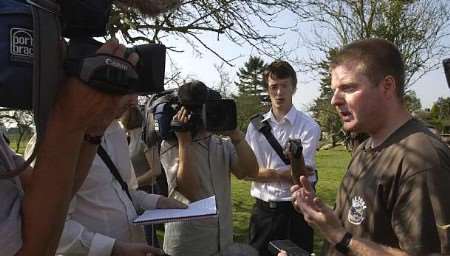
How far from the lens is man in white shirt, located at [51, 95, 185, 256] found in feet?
6.64

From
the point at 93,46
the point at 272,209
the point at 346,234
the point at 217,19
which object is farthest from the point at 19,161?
the point at 217,19

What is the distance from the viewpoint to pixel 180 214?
2.13 m

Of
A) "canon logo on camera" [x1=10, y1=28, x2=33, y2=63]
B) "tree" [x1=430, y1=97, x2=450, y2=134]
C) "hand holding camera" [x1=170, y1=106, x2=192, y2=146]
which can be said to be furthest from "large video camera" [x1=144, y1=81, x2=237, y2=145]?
"tree" [x1=430, y1=97, x2=450, y2=134]

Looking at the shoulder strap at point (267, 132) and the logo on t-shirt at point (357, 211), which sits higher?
the shoulder strap at point (267, 132)

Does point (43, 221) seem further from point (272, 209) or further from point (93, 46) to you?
point (272, 209)

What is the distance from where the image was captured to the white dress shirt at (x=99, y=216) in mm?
2031

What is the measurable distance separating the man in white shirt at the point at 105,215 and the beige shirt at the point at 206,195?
0.62 metres

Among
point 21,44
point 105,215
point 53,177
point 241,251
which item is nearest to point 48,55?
point 21,44

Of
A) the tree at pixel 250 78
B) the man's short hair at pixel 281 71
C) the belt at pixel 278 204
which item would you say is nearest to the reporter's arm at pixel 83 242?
the belt at pixel 278 204

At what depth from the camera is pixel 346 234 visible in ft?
6.34

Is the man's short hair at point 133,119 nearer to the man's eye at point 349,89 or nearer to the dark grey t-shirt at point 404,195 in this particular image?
the man's eye at point 349,89

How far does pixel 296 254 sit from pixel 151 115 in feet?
4.18

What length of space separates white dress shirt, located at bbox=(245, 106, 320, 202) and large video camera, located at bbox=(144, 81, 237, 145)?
1.30 metres

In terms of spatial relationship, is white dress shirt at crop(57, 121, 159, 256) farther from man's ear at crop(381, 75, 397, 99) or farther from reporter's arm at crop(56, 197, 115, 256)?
man's ear at crop(381, 75, 397, 99)
